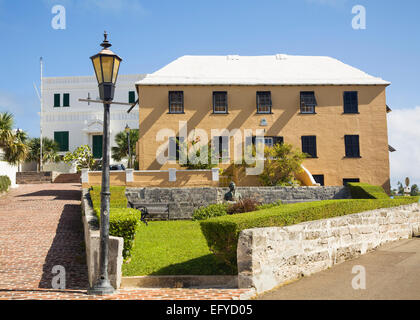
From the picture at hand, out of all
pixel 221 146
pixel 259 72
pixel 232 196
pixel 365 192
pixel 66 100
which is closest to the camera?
pixel 232 196

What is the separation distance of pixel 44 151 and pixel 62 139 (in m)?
3.06

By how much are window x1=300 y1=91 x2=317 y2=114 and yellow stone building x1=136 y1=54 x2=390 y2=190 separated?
→ 7 cm

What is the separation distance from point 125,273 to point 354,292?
15.7 feet

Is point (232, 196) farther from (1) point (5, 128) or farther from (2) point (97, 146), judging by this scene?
(2) point (97, 146)

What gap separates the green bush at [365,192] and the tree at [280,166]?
127 inches

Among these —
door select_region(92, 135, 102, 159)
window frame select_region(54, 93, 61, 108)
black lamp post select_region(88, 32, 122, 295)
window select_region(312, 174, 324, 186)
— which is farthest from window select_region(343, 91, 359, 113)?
window frame select_region(54, 93, 61, 108)

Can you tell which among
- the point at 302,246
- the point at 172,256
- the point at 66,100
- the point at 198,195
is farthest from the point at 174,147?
the point at 66,100

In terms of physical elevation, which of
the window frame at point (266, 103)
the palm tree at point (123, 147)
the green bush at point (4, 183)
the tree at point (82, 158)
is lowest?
the green bush at point (4, 183)

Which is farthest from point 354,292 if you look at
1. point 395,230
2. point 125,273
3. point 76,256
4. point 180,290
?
point 76,256

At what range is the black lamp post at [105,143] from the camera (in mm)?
6973

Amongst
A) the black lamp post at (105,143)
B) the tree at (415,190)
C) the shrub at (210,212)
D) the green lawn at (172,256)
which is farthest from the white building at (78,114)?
the black lamp post at (105,143)

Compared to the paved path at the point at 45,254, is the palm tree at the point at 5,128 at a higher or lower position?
higher

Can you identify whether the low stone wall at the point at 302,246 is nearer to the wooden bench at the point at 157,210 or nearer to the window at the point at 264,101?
the wooden bench at the point at 157,210

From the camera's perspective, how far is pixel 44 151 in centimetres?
3738
